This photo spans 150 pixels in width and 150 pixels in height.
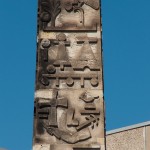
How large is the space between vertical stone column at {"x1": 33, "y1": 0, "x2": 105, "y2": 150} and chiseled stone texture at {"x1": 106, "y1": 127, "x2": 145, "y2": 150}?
18154mm

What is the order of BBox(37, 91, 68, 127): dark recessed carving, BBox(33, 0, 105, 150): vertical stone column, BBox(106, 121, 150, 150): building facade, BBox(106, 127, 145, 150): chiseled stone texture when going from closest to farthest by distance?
BBox(33, 0, 105, 150): vertical stone column
BBox(37, 91, 68, 127): dark recessed carving
BBox(106, 121, 150, 150): building facade
BBox(106, 127, 145, 150): chiseled stone texture

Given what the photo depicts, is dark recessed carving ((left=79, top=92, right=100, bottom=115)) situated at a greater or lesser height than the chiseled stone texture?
lesser

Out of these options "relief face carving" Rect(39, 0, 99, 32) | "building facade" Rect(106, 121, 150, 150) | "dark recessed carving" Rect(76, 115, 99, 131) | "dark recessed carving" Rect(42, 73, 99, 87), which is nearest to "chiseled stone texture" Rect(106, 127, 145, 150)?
"building facade" Rect(106, 121, 150, 150)

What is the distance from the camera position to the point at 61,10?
27.1 ft

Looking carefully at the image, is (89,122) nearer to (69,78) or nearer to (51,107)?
(51,107)

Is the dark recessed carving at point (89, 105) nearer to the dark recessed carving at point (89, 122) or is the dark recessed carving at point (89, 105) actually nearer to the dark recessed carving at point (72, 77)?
the dark recessed carving at point (89, 122)

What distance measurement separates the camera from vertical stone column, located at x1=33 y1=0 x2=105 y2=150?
24.3 feet

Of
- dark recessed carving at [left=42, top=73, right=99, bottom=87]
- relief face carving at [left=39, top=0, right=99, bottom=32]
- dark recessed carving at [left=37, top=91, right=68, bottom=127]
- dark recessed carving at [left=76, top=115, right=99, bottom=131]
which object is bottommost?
dark recessed carving at [left=76, top=115, right=99, bottom=131]

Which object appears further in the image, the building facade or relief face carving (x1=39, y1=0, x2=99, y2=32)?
the building facade

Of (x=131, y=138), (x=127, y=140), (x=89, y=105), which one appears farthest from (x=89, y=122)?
(x=127, y=140)

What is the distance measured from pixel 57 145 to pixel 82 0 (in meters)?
2.68

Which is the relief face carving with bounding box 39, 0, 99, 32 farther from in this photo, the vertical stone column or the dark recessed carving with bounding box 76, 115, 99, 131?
the dark recessed carving with bounding box 76, 115, 99, 131

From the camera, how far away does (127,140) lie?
86.1 ft

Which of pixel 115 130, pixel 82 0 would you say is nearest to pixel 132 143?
pixel 115 130
